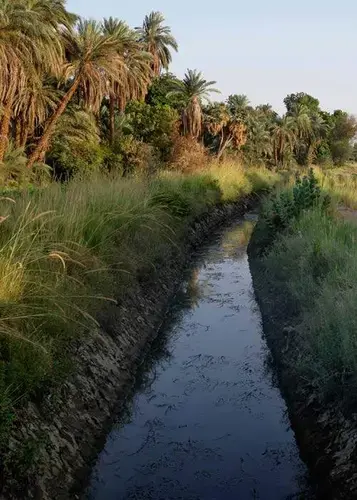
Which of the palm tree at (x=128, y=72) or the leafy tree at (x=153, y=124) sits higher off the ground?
the palm tree at (x=128, y=72)

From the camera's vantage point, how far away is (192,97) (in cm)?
4934

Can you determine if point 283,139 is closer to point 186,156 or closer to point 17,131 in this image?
point 186,156

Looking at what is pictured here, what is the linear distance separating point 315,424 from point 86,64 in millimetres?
26025

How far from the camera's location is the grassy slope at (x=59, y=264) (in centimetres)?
518

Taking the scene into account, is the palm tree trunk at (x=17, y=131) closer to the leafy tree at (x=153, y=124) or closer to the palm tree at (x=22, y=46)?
the palm tree at (x=22, y=46)

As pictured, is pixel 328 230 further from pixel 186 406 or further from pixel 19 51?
pixel 19 51

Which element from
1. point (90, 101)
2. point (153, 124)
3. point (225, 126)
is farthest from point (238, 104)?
point (90, 101)

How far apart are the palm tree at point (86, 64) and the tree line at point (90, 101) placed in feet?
0.16

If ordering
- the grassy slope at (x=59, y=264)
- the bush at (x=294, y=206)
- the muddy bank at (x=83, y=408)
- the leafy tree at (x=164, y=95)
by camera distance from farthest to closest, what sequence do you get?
the leafy tree at (x=164, y=95), the bush at (x=294, y=206), the grassy slope at (x=59, y=264), the muddy bank at (x=83, y=408)

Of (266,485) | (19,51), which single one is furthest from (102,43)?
(266,485)

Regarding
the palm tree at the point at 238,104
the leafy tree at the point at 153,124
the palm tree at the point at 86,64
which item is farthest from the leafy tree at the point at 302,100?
the palm tree at the point at 86,64

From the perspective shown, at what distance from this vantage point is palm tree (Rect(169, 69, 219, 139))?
48562 millimetres

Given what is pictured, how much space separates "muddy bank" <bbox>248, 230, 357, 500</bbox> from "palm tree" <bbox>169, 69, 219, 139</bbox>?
4030 cm

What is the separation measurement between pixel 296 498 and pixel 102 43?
27.6 meters
